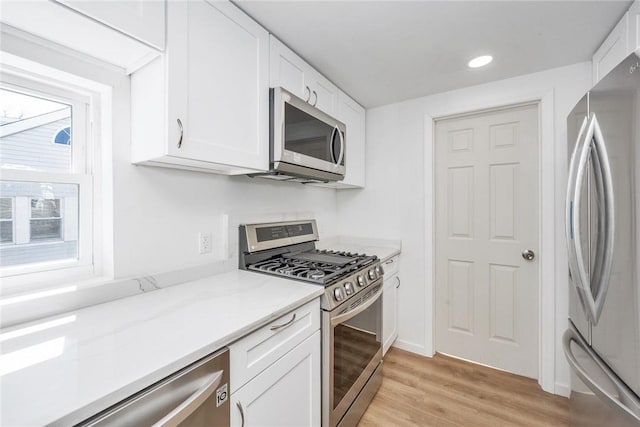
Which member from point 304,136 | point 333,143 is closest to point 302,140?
point 304,136

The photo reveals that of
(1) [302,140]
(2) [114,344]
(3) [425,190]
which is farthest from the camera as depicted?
(3) [425,190]

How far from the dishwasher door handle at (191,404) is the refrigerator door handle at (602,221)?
1.46 meters

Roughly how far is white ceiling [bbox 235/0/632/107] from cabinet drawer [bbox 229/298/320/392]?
144cm

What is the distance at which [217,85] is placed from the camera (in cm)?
124

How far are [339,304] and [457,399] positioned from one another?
1.27 m

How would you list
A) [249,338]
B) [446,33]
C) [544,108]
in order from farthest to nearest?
[544,108], [446,33], [249,338]

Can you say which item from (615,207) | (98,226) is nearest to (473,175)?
(615,207)

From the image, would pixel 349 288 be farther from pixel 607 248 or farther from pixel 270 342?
pixel 607 248

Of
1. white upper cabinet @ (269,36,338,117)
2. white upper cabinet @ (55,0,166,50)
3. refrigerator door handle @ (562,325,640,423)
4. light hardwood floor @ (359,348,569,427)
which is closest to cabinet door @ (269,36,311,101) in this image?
white upper cabinet @ (269,36,338,117)

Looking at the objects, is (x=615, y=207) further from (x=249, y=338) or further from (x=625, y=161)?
(x=249, y=338)

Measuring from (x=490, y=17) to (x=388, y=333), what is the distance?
2232mm

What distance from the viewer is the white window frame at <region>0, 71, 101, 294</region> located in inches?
41.1

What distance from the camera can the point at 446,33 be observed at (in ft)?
5.07

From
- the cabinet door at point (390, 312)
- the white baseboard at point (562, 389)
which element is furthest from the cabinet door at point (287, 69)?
the white baseboard at point (562, 389)
